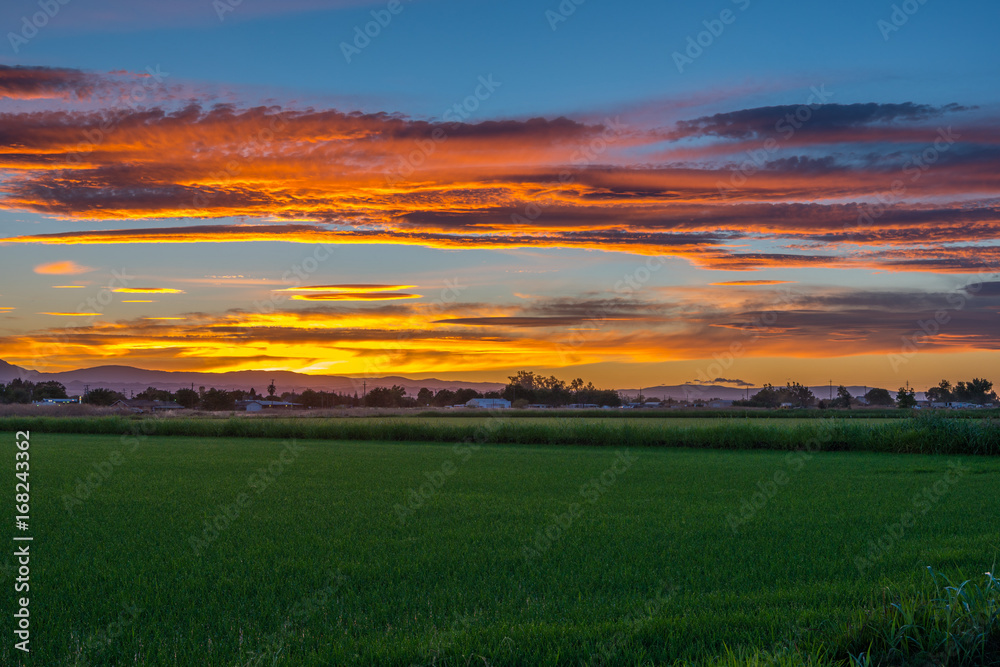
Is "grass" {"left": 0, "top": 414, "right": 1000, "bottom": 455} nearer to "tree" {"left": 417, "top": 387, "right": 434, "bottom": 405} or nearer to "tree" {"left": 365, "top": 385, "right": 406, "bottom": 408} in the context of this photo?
"tree" {"left": 365, "top": 385, "right": 406, "bottom": 408}

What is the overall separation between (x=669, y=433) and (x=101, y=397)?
131237 mm

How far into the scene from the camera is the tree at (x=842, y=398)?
113 meters

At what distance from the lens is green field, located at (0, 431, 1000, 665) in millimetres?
5918

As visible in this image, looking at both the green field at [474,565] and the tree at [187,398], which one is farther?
the tree at [187,398]

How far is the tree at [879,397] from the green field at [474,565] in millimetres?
135982

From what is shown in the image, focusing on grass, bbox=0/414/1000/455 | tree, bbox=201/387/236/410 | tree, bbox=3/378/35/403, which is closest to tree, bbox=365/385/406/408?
tree, bbox=201/387/236/410

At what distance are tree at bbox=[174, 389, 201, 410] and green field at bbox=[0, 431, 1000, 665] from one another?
13727cm

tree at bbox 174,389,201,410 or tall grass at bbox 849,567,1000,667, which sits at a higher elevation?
tree at bbox 174,389,201,410

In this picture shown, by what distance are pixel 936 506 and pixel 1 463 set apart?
2724cm

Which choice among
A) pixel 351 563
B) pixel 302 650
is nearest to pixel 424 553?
pixel 351 563

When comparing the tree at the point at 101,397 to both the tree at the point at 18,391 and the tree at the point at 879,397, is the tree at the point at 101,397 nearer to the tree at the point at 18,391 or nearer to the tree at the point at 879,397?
the tree at the point at 18,391

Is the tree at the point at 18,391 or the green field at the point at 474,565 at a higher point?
the tree at the point at 18,391

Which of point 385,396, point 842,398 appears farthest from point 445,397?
point 842,398

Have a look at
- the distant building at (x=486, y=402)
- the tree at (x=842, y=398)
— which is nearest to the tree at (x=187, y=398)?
the distant building at (x=486, y=402)
